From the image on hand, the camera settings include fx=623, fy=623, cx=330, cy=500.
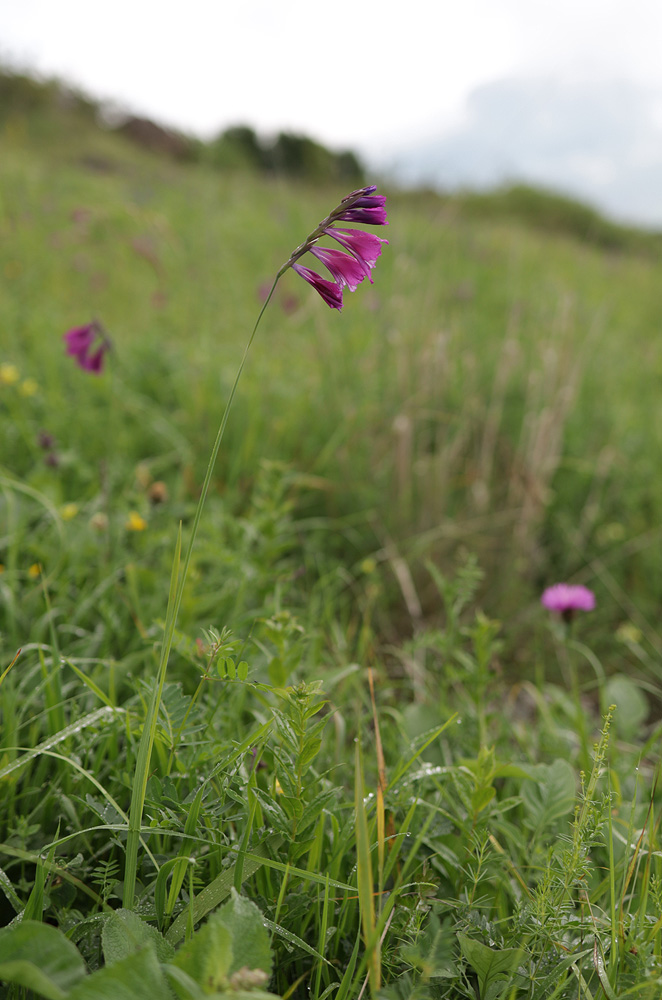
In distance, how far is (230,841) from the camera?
2.89 ft

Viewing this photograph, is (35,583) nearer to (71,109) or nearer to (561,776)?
(561,776)

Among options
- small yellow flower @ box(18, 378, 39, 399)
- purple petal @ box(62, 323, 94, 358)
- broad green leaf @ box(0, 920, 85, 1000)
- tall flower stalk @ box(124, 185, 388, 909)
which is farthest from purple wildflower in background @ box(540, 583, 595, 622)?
small yellow flower @ box(18, 378, 39, 399)

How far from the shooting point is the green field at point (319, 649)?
76 centimetres

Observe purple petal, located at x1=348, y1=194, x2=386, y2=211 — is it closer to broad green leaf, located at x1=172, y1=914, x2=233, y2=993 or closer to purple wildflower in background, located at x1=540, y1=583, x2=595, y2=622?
broad green leaf, located at x1=172, y1=914, x2=233, y2=993

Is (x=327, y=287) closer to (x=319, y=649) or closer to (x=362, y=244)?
(x=362, y=244)

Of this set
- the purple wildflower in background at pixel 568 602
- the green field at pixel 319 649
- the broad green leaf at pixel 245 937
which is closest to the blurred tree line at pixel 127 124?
the green field at pixel 319 649

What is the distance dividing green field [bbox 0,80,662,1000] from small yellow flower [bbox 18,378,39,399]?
1.4 inches

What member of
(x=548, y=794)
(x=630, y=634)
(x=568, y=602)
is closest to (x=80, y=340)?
(x=568, y=602)

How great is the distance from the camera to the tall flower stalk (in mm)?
700

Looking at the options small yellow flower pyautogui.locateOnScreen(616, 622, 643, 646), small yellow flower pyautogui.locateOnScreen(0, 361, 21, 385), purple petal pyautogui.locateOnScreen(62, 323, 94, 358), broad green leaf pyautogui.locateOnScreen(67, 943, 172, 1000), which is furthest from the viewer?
small yellow flower pyautogui.locateOnScreen(0, 361, 21, 385)

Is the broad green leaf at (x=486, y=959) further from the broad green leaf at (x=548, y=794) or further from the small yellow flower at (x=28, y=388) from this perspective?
the small yellow flower at (x=28, y=388)

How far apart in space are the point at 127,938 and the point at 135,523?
3.29ft

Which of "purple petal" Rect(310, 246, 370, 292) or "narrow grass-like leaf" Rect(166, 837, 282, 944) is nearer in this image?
"narrow grass-like leaf" Rect(166, 837, 282, 944)

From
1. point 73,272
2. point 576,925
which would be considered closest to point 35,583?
point 576,925
